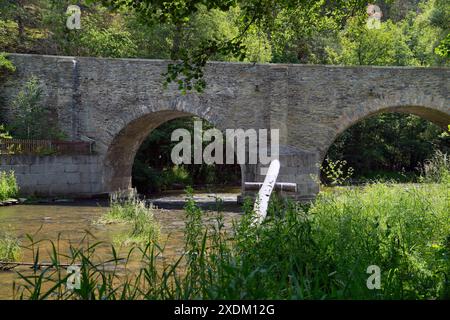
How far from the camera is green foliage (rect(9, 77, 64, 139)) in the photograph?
18.4 meters

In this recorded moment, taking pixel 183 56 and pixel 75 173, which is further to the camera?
pixel 75 173

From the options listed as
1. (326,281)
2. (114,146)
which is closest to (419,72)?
(114,146)

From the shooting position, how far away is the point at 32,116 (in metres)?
18.5

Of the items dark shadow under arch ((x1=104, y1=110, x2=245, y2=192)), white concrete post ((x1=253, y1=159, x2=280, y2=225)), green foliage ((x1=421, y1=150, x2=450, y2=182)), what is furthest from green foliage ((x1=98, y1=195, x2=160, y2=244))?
dark shadow under arch ((x1=104, y1=110, x2=245, y2=192))

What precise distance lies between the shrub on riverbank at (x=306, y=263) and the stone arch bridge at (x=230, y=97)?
1199 centimetres

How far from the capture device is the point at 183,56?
5.26m

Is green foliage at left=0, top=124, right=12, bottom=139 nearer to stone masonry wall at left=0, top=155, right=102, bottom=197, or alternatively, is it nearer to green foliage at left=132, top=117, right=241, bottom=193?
stone masonry wall at left=0, top=155, right=102, bottom=197

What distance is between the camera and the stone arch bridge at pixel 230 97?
61.1 feet

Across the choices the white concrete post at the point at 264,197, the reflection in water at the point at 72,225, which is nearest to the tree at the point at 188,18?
the white concrete post at the point at 264,197

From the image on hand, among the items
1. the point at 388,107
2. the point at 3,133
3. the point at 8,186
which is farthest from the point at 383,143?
the point at 8,186

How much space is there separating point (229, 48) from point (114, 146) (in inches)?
587

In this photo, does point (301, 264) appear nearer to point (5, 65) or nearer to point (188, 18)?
point (188, 18)

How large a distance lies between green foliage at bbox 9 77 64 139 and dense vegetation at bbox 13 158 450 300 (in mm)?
13228
